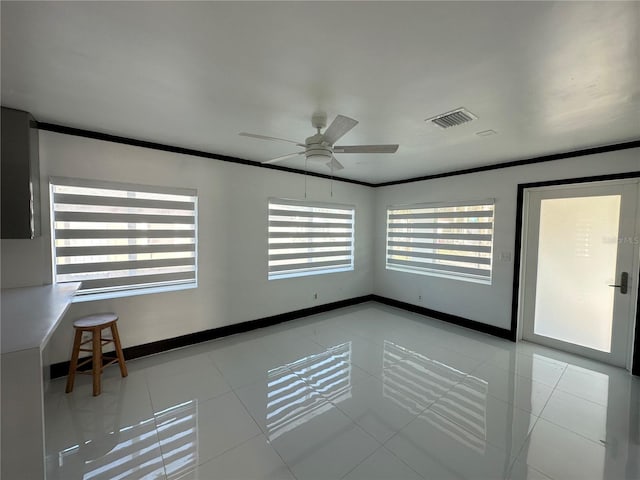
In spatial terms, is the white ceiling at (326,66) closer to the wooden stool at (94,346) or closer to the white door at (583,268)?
the white door at (583,268)

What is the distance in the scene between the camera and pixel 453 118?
238 centimetres

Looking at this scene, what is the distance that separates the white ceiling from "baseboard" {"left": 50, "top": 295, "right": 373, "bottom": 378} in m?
2.44

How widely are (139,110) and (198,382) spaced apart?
102 inches

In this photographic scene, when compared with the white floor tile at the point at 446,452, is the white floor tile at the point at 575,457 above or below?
above

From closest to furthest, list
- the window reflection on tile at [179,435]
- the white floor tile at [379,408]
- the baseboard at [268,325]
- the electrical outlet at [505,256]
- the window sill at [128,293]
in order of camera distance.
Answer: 1. the window reflection on tile at [179,435]
2. the white floor tile at [379,408]
3. the window sill at [128,293]
4. the baseboard at [268,325]
5. the electrical outlet at [505,256]

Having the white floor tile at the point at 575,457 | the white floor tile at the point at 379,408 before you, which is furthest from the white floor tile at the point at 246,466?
the white floor tile at the point at 575,457

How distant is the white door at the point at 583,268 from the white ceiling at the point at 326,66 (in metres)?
0.82

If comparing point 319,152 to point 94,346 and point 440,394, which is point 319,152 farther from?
point 94,346

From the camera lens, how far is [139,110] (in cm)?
236

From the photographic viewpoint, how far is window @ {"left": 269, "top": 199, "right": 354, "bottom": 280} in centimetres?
439

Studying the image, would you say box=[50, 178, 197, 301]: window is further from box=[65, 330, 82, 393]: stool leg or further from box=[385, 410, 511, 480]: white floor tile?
box=[385, 410, 511, 480]: white floor tile

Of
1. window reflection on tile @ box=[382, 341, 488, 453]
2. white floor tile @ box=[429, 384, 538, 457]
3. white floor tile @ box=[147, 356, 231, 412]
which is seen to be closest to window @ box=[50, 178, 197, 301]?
white floor tile @ box=[147, 356, 231, 412]

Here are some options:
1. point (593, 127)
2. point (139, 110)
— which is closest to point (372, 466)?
point (139, 110)

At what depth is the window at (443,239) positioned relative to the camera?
4207mm
